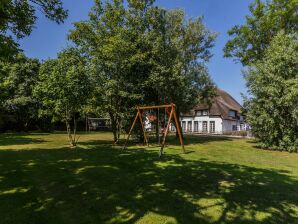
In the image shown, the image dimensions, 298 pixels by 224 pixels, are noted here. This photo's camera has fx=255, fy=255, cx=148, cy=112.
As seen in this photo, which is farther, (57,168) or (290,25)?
(290,25)

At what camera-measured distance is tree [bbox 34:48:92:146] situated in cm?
1705

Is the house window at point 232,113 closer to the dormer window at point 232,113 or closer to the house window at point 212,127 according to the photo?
the dormer window at point 232,113

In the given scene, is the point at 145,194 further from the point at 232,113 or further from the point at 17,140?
the point at 232,113

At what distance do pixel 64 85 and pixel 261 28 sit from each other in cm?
2668

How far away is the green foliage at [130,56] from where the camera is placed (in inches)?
766

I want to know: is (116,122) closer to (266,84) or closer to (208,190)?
(266,84)

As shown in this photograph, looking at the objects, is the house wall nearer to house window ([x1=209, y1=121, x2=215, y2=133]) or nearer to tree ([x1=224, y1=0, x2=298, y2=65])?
house window ([x1=209, y1=121, x2=215, y2=133])

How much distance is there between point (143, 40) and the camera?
20.5 m

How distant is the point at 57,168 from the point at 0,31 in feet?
21.7

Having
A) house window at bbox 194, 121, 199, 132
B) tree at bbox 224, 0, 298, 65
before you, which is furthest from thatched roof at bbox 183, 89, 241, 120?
tree at bbox 224, 0, 298, 65

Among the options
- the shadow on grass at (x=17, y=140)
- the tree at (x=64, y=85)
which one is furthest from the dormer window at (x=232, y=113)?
the tree at (x=64, y=85)

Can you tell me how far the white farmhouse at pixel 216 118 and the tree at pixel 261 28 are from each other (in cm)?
1737

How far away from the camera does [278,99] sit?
19.7 metres

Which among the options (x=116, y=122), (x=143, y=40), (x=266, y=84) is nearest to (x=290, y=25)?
(x=266, y=84)
